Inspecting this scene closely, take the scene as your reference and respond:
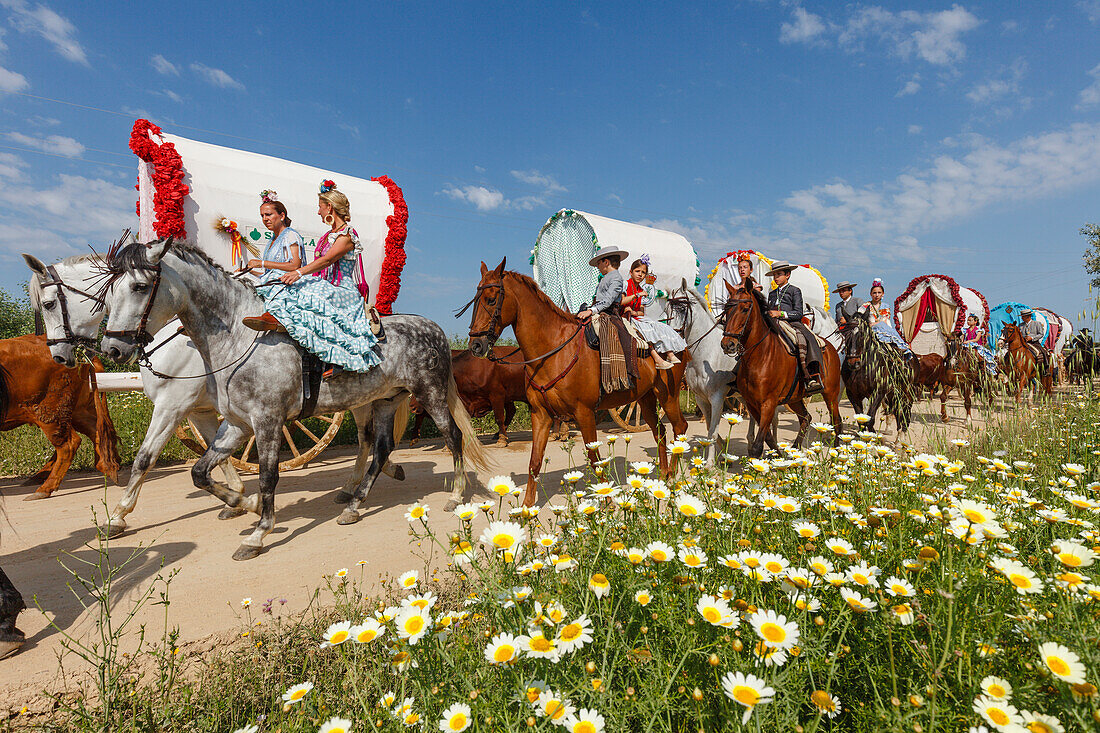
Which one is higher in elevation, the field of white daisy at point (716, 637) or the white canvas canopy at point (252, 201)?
the white canvas canopy at point (252, 201)

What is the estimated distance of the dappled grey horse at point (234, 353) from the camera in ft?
12.5

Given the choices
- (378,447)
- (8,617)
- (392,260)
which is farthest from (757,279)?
(8,617)

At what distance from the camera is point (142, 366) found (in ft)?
15.8

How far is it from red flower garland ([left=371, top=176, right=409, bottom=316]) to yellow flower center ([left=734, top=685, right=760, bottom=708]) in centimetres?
645

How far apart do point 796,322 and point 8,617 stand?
824cm

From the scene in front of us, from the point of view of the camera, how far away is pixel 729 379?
23.6 feet

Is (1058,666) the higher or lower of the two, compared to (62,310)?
lower

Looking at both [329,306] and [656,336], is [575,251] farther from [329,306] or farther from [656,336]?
[329,306]

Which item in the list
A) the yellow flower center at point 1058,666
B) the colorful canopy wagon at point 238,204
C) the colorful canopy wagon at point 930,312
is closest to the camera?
the yellow flower center at point 1058,666

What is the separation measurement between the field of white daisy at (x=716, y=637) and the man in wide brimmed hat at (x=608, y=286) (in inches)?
125

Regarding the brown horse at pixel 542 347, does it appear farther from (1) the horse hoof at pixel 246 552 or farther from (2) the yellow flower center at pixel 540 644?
(2) the yellow flower center at pixel 540 644

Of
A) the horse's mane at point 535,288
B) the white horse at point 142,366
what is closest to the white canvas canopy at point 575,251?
the horse's mane at point 535,288

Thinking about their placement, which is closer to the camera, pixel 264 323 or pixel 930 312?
pixel 264 323

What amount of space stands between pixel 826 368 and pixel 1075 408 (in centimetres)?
Result: 283
